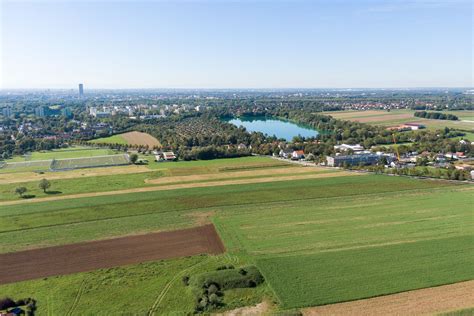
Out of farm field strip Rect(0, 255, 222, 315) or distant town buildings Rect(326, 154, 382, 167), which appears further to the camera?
distant town buildings Rect(326, 154, 382, 167)

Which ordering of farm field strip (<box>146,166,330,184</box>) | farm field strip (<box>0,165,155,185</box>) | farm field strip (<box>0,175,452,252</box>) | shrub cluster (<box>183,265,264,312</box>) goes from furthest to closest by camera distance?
farm field strip (<box>0,165,155,185</box>), farm field strip (<box>146,166,330,184</box>), farm field strip (<box>0,175,452,252</box>), shrub cluster (<box>183,265,264,312</box>)

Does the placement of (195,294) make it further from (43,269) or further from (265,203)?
(265,203)

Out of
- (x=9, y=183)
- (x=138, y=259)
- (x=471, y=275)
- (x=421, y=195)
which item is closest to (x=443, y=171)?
(x=421, y=195)

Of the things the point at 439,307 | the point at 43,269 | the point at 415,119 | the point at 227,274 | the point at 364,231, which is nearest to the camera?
the point at 439,307

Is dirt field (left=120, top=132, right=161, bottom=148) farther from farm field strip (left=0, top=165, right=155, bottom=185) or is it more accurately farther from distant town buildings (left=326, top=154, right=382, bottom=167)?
distant town buildings (left=326, top=154, right=382, bottom=167)

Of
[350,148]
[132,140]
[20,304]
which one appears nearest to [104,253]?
[20,304]

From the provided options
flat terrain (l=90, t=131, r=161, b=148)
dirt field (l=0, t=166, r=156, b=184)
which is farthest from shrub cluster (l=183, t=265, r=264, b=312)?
flat terrain (l=90, t=131, r=161, b=148)

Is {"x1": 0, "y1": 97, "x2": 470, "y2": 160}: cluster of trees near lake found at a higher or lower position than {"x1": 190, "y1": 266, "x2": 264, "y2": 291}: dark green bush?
higher

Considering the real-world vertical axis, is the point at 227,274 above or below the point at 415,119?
below
